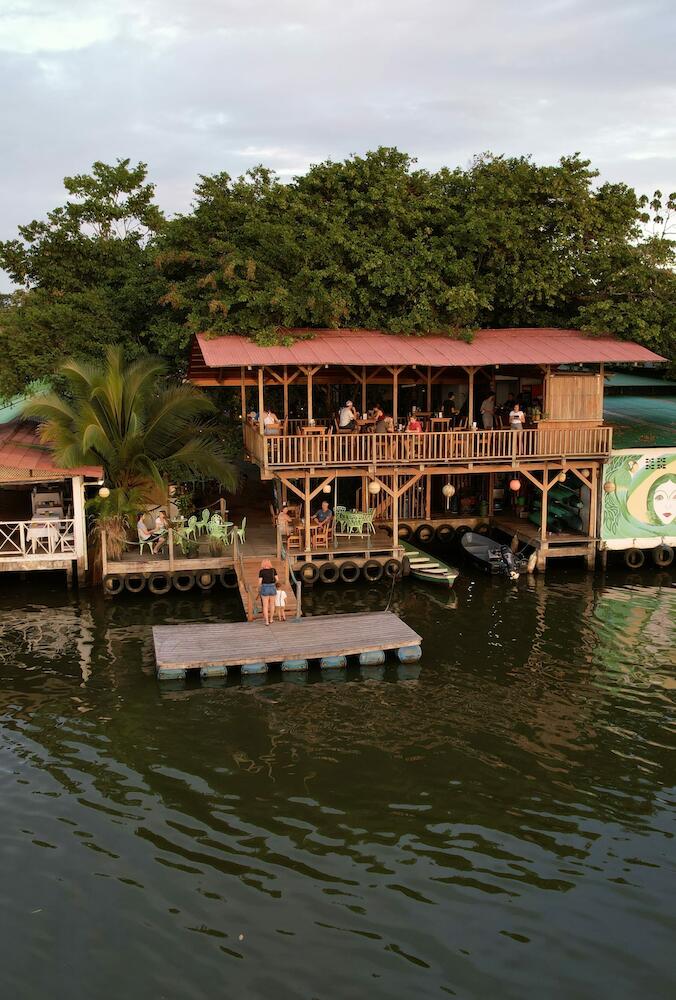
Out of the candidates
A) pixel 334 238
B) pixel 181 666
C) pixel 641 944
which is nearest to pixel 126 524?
pixel 181 666

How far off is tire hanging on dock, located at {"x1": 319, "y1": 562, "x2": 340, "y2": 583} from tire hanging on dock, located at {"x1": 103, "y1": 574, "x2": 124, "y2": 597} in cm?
576

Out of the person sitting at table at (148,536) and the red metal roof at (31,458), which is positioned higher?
the red metal roof at (31,458)

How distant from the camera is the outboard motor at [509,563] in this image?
25.4m

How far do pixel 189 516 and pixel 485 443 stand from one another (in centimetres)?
966

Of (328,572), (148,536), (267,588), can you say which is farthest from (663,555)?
(148,536)

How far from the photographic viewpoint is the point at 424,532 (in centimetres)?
2912

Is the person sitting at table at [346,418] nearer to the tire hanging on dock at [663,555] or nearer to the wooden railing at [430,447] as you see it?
the wooden railing at [430,447]

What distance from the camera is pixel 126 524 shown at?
81.0 feet

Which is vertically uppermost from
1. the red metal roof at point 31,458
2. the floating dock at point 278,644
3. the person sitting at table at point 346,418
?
the person sitting at table at point 346,418

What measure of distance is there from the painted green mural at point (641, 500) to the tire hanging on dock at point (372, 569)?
24.9 feet

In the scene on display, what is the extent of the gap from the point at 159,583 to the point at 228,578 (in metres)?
2.00

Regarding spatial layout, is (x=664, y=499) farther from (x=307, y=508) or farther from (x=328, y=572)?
(x=307, y=508)

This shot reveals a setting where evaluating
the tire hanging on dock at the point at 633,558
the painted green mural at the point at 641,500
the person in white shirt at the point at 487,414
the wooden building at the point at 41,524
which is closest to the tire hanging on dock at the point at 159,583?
the wooden building at the point at 41,524

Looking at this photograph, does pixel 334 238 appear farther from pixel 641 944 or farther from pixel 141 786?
pixel 641 944
